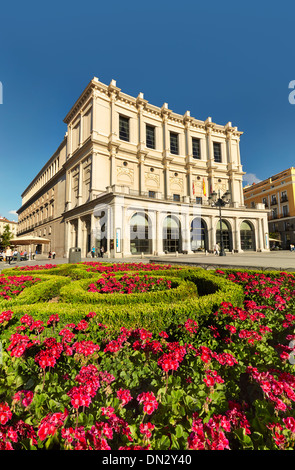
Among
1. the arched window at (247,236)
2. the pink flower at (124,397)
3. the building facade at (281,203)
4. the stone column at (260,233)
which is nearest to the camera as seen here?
the pink flower at (124,397)

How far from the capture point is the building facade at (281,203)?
1547 inches

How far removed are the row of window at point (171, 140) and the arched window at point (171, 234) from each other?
1420 centimetres

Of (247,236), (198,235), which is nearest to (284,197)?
(247,236)

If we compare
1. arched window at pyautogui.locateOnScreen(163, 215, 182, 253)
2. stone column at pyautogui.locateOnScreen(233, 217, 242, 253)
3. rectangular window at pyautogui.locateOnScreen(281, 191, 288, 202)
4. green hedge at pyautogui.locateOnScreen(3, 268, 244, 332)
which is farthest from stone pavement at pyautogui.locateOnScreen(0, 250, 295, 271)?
rectangular window at pyautogui.locateOnScreen(281, 191, 288, 202)

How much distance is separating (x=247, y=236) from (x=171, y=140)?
815 inches

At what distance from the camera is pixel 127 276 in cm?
618

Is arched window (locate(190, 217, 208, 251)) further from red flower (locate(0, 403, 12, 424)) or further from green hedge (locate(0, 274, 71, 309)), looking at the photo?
red flower (locate(0, 403, 12, 424))

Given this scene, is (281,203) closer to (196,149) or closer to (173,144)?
(196,149)

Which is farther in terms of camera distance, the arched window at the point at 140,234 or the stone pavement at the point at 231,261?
the arched window at the point at 140,234

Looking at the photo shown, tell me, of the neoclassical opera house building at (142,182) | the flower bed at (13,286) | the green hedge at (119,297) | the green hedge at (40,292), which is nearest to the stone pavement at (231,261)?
the green hedge at (119,297)

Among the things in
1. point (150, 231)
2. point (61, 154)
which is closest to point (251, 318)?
point (150, 231)

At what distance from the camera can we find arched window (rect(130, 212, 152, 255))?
75.3 feet

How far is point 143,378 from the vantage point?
2426 millimetres

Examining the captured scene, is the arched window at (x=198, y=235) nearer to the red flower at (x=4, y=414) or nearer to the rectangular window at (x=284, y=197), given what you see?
the rectangular window at (x=284, y=197)
